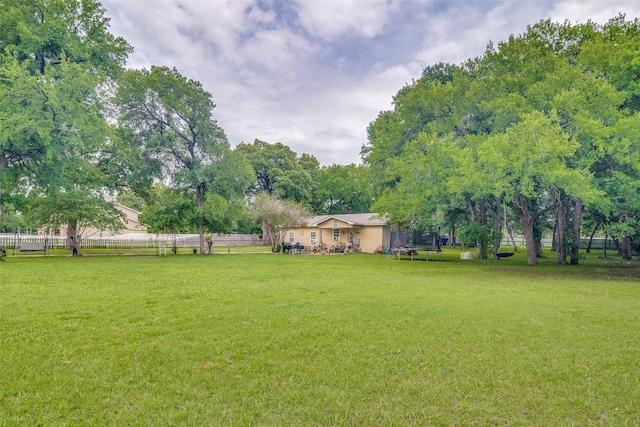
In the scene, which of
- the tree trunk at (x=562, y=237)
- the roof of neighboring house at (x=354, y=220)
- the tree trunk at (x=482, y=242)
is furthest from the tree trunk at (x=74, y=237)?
the tree trunk at (x=562, y=237)

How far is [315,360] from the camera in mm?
3916

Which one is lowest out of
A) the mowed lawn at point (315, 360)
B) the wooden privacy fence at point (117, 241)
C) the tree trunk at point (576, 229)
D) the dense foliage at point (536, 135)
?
the mowed lawn at point (315, 360)

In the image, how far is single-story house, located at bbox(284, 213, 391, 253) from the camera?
2783 centimetres

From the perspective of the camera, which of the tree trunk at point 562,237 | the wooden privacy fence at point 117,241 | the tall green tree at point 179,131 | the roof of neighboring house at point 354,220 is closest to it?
the tree trunk at point 562,237

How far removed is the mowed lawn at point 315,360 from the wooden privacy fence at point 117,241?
2020 centimetres

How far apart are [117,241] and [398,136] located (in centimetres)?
2351

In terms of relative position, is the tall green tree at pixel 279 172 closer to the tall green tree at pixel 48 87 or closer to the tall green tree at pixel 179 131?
the tall green tree at pixel 179 131

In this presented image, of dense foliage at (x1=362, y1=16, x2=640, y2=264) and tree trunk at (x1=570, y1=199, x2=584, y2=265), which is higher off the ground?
dense foliage at (x1=362, y1=16, x2=640, y2=264)

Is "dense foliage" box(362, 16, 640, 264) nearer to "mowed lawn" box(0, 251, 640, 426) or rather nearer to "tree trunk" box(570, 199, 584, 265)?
"tree trunk" box(570, 199, 584, 265)

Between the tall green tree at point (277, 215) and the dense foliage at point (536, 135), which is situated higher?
the dense foliage at point (536, 135)

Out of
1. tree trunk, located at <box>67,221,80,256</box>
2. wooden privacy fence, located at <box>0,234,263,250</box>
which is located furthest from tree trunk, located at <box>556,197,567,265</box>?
tree trunk, located at <box>67,221,80,256</box>

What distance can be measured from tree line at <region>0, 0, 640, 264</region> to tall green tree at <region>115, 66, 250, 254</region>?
9 cm

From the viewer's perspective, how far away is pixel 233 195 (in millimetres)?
24125

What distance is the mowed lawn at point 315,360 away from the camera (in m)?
2.85
